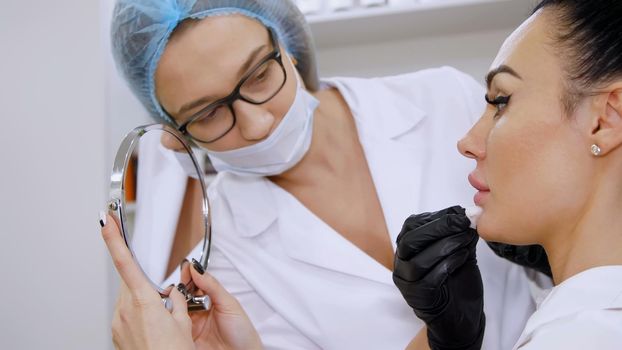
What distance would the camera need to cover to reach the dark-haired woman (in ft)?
2.41

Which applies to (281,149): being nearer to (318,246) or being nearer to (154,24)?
(318,246)

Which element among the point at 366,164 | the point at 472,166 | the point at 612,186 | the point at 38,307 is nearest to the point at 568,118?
the point at 612,186

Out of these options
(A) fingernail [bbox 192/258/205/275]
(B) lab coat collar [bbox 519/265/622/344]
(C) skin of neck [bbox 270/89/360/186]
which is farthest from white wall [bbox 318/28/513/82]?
(B) lab coat collar [bbox 519/265/622/344]

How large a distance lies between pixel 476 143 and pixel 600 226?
0.22 metres

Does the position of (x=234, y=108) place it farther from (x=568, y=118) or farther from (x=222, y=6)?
(x=568, y=118)

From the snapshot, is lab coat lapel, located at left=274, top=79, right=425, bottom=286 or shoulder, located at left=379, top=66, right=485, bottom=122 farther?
shoulder, located at left=379, top=66, right=485, bottom=122

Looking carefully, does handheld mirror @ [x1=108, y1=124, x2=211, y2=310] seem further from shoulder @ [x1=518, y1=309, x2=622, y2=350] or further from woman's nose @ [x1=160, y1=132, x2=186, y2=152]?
shoulder @ [x1=518, y1=309, x2=622, y2=350]

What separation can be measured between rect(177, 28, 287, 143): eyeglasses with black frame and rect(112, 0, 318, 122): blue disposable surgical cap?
0.30 ft

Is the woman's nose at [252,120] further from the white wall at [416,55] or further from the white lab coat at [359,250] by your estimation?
the white wall at [416,55]

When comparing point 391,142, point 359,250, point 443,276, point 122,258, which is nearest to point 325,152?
point 391,142

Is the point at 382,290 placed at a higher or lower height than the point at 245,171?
lower

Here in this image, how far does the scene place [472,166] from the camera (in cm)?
122

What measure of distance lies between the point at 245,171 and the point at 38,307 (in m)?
0.88

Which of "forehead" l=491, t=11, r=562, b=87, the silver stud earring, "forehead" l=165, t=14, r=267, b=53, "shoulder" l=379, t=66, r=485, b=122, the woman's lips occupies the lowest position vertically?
the woman's lips
